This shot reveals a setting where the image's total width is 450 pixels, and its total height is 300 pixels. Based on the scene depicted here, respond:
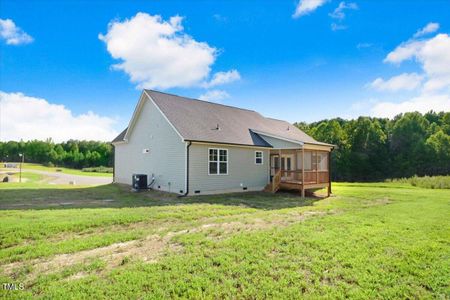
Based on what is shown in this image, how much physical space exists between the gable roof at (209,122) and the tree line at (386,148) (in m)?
30.8

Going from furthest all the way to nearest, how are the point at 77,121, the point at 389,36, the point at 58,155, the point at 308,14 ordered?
the point at 58,155, the point at 77,121, the point at 389,36, the point at 308,14

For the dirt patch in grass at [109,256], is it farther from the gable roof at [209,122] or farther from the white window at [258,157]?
the white window at [258,157]

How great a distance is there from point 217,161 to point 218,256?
9701 mm

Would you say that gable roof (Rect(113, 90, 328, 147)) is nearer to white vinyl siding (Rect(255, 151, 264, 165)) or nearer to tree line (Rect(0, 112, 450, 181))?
white vinyl siding (Rect(255, 151, 264, 165))

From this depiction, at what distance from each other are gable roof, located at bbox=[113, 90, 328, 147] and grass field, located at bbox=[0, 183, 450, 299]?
6658 millimetres

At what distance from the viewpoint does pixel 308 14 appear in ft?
44.9

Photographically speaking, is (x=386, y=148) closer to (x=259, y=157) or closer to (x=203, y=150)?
(x=259, y=157)

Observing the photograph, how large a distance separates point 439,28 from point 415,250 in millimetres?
13379

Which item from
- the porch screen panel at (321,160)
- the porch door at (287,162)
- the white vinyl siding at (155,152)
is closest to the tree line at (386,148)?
the porch screen panel at (321,160)

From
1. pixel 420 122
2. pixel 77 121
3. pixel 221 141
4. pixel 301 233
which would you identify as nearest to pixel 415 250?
pixel 301 233

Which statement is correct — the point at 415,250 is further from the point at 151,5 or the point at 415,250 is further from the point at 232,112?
the point at 232,112

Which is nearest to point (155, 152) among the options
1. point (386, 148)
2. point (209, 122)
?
point (209, 122)

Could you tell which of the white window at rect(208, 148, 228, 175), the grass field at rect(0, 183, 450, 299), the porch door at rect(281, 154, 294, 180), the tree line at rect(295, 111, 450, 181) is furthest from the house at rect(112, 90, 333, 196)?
the tree line at rect(295, 111, 450, 181)

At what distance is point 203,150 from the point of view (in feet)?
45.0
